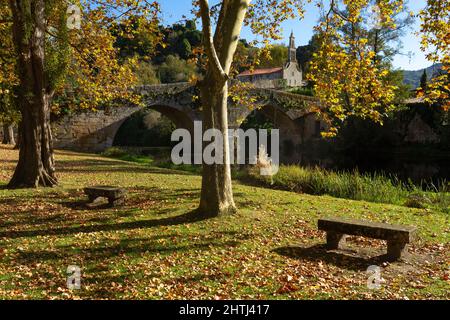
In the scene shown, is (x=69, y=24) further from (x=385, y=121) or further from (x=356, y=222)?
(x=385, y=121)

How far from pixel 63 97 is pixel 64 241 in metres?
19.8

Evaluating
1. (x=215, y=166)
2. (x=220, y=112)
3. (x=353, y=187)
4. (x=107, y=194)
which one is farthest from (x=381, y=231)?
(x=353, y=187)

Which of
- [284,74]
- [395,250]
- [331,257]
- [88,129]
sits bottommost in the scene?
[331,257]

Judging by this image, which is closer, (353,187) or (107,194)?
(107,194)

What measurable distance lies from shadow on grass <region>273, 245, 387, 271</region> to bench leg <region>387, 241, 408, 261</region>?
83 mm

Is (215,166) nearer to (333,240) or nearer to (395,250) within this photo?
(333,240)

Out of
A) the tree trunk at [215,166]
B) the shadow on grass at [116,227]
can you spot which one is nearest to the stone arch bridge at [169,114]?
the tree trunk at [215,166]

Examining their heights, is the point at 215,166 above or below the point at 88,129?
below

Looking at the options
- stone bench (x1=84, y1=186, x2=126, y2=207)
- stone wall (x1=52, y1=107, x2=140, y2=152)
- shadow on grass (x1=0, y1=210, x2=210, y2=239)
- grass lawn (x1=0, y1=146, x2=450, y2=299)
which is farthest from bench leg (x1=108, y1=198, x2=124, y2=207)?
stone wall (x1=52, y1=107, x2=140, y2=152)

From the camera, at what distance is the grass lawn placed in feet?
14.5

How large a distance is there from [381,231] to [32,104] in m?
7.65

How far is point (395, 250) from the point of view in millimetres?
5508

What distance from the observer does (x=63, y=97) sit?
24.0 m

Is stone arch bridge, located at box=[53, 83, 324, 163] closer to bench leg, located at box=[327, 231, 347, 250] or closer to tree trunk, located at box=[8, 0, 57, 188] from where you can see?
tree trunk, located at box=[8, 0, 57, 188]
